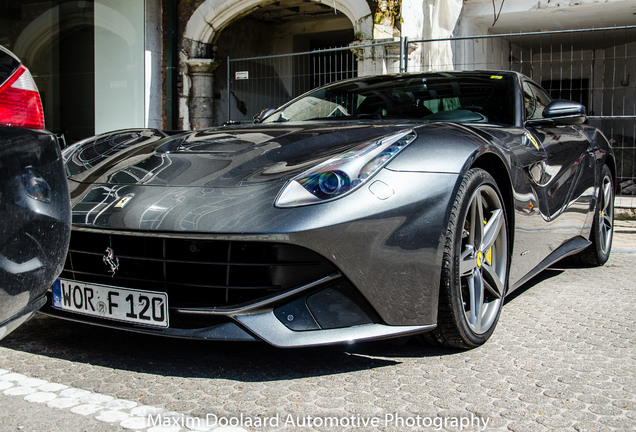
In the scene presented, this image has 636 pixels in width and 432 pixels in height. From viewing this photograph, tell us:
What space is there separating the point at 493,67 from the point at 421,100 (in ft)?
28.8

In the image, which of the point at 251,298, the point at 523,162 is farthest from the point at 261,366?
the point at 523,162

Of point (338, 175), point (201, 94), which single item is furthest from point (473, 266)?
point (201, 94)

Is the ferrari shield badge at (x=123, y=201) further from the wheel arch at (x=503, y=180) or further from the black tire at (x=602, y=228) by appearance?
the black tire at (x=602, y=228)

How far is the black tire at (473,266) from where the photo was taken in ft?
8.29

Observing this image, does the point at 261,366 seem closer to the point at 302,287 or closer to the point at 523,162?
the point at 302,287

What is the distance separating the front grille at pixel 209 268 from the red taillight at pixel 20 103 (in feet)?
2.32

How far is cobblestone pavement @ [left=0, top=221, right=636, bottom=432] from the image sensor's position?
6.64 feet

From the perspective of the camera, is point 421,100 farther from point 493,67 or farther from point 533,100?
point 493,67

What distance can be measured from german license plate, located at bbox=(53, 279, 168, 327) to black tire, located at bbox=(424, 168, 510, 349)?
1.06m

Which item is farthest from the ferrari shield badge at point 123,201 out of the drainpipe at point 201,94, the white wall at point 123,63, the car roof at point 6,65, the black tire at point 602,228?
the drainpipe at point 201,94

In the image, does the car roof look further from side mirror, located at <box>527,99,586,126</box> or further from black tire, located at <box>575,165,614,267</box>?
black tire, located at <box>575,165,614,267</box>

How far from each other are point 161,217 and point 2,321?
2.78ft

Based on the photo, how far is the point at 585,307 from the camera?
3.62m

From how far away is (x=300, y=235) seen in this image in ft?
7.27
